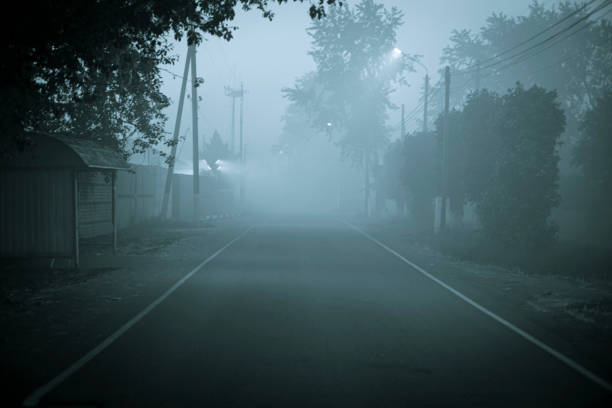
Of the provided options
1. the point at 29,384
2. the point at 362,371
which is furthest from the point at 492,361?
the point at 29,384

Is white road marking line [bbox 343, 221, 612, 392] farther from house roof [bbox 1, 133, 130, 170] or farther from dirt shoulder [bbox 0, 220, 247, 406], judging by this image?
house roof [bbox 1, 133, 130, 170]

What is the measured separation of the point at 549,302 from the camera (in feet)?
36.2

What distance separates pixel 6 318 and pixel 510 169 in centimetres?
1655

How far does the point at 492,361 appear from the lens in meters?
6.65

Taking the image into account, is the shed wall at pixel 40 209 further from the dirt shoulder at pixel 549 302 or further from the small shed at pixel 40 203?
the dirt shoulder at pixel 549 302

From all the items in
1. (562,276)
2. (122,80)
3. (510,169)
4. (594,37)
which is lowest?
(562,276)

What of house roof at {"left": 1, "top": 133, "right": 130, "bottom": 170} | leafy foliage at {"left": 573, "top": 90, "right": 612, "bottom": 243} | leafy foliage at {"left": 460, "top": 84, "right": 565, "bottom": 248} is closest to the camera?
house roof at {"left": 1, "top": 133, "right": 130, "bottom": 170}

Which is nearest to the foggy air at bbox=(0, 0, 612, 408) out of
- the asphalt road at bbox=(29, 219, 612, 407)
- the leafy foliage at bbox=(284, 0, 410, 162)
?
the asphalt road at bbox=(29, 219, 612, 407)

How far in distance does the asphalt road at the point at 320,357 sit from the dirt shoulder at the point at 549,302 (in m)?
0.56

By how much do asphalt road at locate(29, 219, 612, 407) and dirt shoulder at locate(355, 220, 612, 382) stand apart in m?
0.56

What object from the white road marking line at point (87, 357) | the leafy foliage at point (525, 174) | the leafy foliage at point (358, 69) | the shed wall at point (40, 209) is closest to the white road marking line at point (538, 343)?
the white road marking line at point (87, 357)

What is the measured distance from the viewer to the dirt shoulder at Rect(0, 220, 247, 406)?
6441mm

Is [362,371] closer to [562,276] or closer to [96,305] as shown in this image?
[96,305]

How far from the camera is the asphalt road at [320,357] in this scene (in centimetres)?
538
